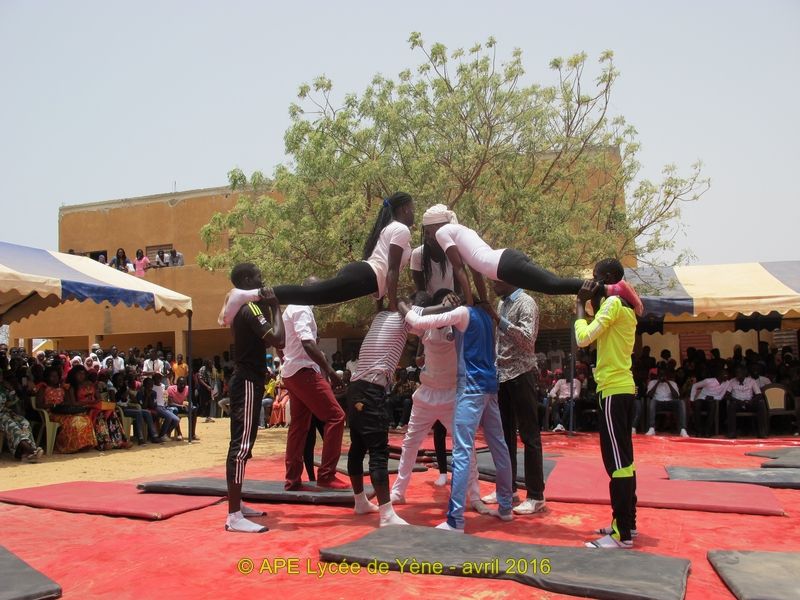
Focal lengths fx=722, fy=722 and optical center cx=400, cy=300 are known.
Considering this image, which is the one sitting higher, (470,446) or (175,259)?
(175,259)

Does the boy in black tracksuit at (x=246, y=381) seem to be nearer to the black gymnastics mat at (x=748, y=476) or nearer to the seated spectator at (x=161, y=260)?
the black gymnastics mat at (x=748, y=476)

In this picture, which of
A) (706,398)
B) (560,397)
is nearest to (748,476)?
(706,398)

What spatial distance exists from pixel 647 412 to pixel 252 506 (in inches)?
333

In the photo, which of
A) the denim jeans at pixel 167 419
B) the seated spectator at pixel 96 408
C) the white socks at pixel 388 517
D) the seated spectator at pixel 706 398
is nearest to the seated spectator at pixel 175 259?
the denim jeans at pixel 167 419

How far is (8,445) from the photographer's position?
9586mm

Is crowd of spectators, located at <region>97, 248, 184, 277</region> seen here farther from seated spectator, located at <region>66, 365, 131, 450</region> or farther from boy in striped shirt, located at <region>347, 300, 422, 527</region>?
boy in striped shirt, located at <region>347, 300, 422, 527</region>

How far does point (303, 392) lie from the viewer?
5.63m

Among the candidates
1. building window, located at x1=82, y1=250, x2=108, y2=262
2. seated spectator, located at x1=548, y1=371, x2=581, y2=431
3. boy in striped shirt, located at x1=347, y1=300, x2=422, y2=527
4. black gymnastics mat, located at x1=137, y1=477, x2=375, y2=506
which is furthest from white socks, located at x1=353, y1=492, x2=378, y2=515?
building window, located at x1=82, y1=250, x2=108, y2=262

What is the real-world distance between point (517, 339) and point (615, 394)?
47.8 inches

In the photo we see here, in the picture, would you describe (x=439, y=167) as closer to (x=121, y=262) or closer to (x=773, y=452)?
(x=773, y=452)

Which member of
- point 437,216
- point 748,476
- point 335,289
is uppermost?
point 437,216

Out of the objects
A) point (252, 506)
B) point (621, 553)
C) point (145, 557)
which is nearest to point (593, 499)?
point (621, 553)

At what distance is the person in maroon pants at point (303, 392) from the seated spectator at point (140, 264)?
57.8 ft

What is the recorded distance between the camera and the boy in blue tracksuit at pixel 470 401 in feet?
14.4
